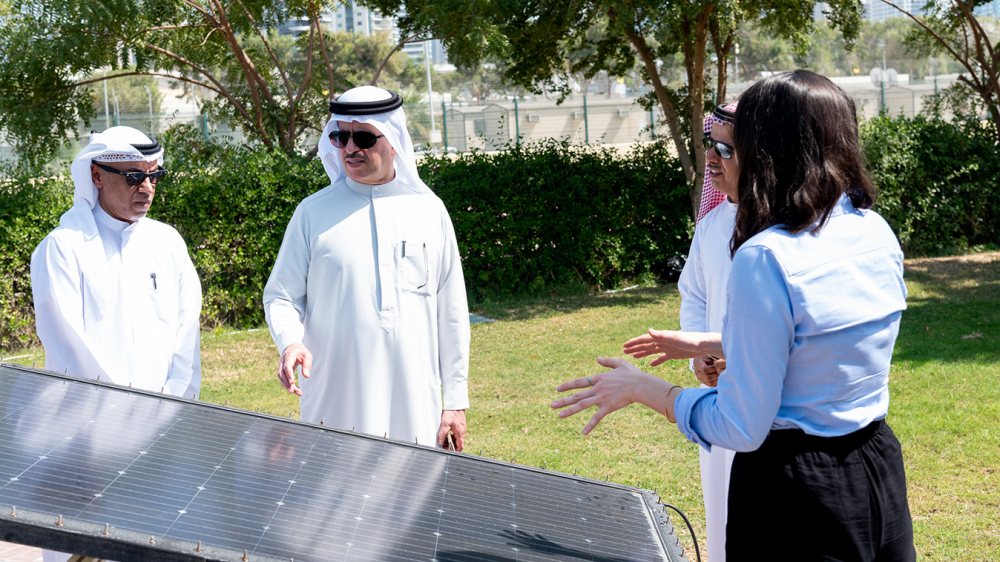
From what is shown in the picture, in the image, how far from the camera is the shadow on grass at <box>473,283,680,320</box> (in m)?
12.3

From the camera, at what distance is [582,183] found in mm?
13641

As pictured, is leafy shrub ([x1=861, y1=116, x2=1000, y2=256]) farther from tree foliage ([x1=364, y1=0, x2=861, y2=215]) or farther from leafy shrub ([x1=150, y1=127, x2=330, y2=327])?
leafy shrub ([x1=150, y1=127, x2=330, y2=327])

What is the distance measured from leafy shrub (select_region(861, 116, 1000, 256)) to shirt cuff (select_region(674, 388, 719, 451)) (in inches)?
529

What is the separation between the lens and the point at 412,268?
13.4 feet

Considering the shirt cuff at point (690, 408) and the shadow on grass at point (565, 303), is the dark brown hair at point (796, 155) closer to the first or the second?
the shirt cuff at point (690, 408)

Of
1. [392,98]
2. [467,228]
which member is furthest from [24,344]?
[392,98]

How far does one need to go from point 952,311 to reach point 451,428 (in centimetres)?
873

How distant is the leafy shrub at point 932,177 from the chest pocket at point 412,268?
480 inches

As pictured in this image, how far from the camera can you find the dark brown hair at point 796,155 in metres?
2.27

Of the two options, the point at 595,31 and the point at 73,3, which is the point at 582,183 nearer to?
the point at 595,31

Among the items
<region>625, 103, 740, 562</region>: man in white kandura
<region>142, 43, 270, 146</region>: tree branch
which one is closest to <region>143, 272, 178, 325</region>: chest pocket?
<region>625, 103, 740, 562</region>: man in white kandura

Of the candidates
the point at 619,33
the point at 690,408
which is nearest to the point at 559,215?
the point at 619,33

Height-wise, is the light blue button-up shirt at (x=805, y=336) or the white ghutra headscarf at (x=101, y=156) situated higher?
the white ghutra headscarf at (x=101, y=156)

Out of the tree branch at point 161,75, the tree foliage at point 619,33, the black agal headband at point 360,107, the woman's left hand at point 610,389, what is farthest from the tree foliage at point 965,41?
the woman's left hand at point 610,389
